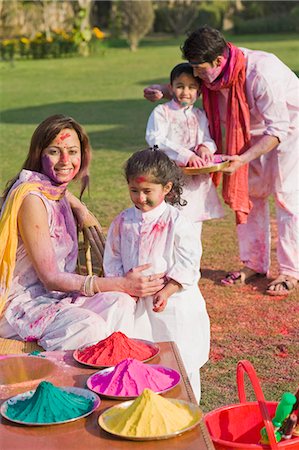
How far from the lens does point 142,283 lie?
14.3 ft

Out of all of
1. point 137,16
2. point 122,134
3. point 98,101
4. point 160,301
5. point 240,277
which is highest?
point 160,301

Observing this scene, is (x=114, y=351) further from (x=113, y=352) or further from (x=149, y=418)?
(x=149, y=418)

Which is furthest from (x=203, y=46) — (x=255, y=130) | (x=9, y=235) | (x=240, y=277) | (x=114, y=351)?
(x=114, y=351)

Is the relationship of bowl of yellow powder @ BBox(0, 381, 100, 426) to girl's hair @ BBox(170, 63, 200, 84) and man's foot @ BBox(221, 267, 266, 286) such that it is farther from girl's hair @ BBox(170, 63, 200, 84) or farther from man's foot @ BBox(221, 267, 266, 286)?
man's foot @ BBox(221, 267, 266, 286)

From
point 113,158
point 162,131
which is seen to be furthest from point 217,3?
point 162,131

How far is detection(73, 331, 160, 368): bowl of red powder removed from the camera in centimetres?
370

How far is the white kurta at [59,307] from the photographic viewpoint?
4.27 m

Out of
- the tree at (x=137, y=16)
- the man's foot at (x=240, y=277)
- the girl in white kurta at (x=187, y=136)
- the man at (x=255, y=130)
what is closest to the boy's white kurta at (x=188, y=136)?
the girl in white kurta at (x=187, y=136)

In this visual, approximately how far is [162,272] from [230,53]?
2.14 m

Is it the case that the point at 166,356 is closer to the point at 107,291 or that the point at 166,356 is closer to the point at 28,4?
the point at 107,291

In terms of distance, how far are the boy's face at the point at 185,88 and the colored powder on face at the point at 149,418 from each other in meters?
3.38

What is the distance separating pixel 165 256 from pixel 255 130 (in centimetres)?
227

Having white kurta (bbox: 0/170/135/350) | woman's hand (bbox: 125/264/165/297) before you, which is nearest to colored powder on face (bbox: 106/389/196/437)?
white kurta (bbox: 0/170/135/350)

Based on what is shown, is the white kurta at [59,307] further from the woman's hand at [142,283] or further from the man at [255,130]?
the man at [255,130]
